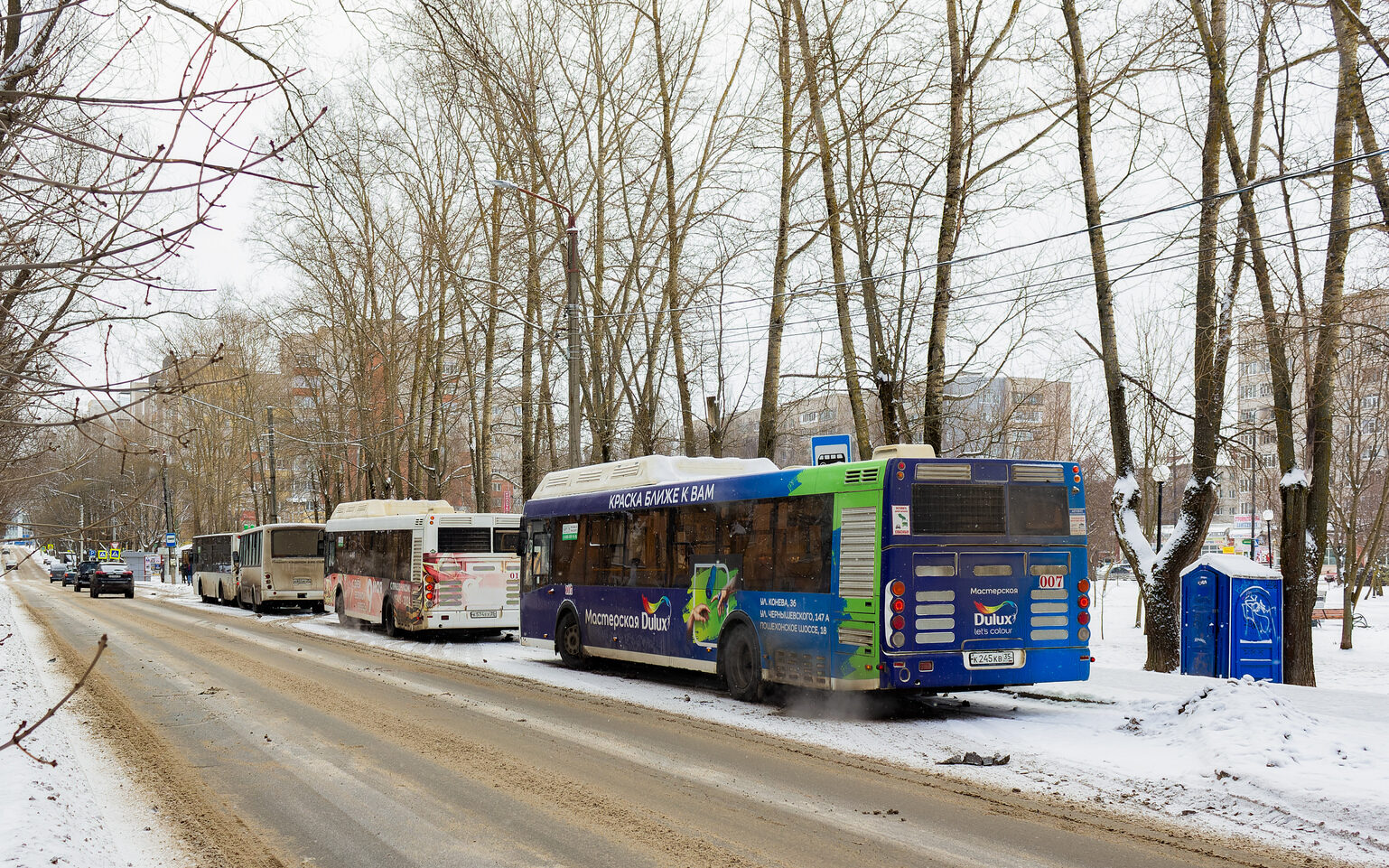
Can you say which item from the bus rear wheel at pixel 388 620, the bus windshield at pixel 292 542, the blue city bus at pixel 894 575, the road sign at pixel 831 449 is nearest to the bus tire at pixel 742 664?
the blue city bus at pixel 894 575

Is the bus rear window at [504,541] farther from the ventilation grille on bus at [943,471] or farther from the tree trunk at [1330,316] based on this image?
the tree trunk at [1330,316]

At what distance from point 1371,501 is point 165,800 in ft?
232

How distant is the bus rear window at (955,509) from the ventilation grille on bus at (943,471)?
0.29ft

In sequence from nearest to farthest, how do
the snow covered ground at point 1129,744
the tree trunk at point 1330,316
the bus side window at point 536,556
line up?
the snow covered ground at point 1129,744 → the tree trunk at point 1330,316 → the bus side window at point 536,556

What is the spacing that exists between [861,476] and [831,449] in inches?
167

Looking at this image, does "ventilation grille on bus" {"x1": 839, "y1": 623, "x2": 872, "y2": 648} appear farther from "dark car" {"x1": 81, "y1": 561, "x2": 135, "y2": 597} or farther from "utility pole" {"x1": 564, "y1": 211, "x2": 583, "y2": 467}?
"dark car" {"x1": 81, "y1": 561, "x2": 135, "y2": 597}

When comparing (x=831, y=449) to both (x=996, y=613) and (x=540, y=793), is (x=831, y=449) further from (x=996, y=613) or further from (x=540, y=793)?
(x=540, y=793)

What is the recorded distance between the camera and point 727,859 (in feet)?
22.2

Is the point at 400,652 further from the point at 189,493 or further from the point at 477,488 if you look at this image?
the point at 189,493

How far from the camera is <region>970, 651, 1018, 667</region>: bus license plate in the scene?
12.5m

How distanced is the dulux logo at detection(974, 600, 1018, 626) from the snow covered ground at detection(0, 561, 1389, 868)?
999 millimetres

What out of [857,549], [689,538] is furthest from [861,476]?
[689,538]

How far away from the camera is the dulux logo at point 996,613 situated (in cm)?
1259

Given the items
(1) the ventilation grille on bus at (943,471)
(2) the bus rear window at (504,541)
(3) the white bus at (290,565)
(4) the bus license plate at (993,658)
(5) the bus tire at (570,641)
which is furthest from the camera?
(3) the white bus at (290,565)
